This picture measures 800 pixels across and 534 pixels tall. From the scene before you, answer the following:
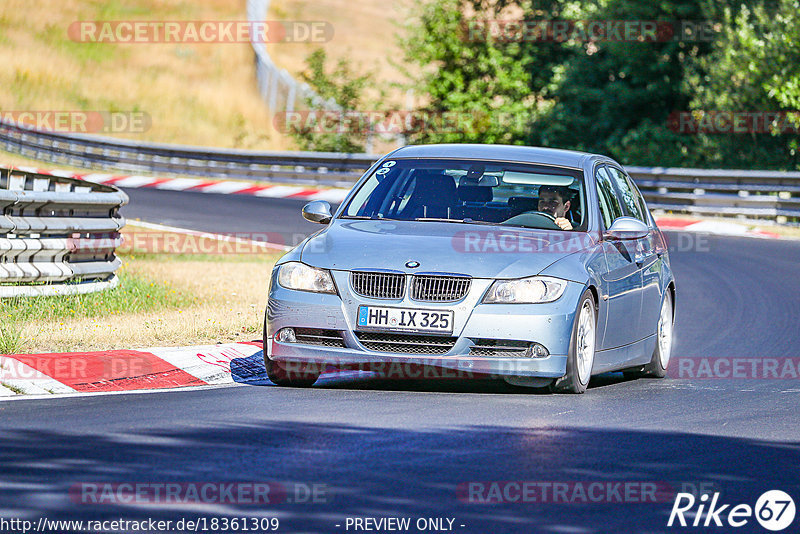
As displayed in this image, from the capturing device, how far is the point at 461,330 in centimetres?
891

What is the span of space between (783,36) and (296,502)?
2503 centimetres

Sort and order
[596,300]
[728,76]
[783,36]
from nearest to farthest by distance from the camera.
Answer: [596,300] < [783,36] < [728,76]

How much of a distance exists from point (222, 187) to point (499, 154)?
23.7m

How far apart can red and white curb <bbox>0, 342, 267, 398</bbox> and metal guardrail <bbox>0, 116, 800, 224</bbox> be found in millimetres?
18503

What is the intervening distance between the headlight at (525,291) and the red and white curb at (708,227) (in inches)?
681

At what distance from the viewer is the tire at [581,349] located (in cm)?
915

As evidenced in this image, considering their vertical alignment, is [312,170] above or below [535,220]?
below

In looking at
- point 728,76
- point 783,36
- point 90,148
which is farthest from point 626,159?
point 90,148

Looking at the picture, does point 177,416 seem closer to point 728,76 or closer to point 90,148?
point 728,76

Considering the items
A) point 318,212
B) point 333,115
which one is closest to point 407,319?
point 318,212

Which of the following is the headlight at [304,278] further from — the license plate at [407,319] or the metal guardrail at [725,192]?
the metal guardrail at [725,192]

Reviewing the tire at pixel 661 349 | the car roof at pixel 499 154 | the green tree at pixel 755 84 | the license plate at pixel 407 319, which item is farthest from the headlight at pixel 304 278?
the green tree at pixel 755 84

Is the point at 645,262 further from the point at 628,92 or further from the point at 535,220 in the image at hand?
the point at 628,92

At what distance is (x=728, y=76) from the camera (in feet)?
103
